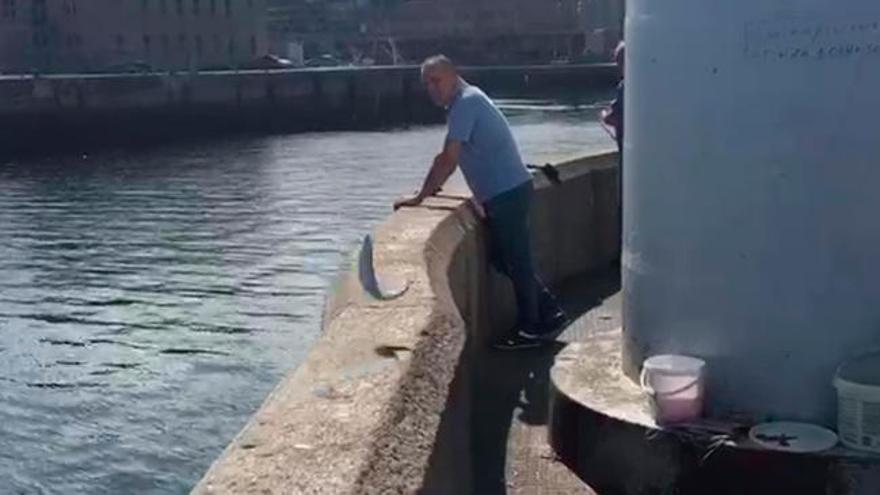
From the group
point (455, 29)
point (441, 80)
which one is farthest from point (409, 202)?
point (455, 29)

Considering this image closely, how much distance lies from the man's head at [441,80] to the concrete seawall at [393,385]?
0.69 m

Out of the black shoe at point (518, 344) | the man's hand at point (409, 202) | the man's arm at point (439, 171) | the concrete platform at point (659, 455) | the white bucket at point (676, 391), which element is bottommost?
the black shoe at point (518, 344)

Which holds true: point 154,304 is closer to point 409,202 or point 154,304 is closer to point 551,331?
point 409,202

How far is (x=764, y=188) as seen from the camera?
5.27 m

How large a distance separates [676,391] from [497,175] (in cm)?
Result: 260

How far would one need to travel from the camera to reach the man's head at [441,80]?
7578 millimetres

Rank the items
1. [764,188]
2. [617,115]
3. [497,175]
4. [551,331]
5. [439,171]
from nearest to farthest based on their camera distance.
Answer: [764,188] → [497,175] → [439,171] → [551,331] → [617,115]

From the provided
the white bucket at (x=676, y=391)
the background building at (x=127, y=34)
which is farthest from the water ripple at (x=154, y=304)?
the background building at (x=127, y=34)

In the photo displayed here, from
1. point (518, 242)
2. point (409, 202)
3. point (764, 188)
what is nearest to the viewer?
point (764, 188)

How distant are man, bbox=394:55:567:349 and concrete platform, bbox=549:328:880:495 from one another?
1.71m

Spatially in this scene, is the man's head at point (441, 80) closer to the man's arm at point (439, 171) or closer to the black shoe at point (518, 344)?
the man's arm at point (439, 171)

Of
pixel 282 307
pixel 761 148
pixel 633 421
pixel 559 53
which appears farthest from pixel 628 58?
pixel 559 53

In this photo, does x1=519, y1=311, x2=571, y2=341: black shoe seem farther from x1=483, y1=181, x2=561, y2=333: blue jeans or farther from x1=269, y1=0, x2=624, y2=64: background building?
x1=269, y1=0, x2=624, y2=64: background building

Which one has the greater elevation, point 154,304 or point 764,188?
point 764,188
